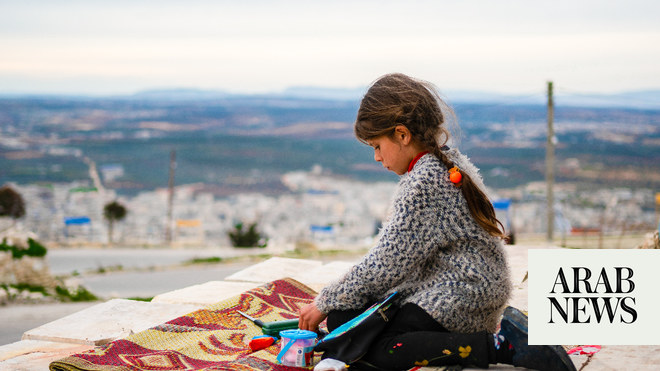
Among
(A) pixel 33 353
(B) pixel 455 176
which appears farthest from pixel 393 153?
(A) pixel 33 353

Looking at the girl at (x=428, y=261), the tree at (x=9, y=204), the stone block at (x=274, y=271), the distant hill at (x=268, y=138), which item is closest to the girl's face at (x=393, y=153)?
the girl at (x=428, y=261)

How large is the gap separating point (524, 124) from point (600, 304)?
3818 cm

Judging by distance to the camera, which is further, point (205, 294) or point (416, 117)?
point (205, 294)

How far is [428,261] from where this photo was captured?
8.25ft

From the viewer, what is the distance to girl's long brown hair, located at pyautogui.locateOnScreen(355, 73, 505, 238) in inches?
96.6

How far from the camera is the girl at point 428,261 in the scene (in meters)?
2.37

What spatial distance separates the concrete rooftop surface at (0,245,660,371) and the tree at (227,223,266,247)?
15.3m

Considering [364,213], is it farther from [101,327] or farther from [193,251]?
[101,327]

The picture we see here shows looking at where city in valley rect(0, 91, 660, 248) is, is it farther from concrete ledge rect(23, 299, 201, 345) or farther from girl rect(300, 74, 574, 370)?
girl rect(300, 74, 574, 370)

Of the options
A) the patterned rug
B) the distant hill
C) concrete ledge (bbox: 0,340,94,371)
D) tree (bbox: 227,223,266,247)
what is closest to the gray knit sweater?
the patterned rug

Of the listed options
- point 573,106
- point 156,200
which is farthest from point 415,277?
point 573,106

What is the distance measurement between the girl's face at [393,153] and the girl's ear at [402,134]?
0.4 inches

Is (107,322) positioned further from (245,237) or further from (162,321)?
(245,237)

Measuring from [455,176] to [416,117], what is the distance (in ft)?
0.88
